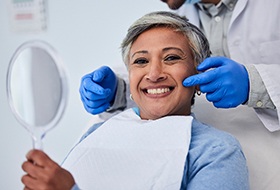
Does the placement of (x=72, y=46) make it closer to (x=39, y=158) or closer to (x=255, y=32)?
(x=255, y=32)

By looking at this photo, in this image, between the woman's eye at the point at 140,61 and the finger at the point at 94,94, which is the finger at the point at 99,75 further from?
the woman's eye at the point at 140,61

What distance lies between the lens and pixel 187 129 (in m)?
1.08

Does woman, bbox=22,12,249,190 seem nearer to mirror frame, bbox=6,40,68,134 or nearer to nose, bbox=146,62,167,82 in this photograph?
nose, bbox=146,62,167,82

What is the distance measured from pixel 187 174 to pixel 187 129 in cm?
12

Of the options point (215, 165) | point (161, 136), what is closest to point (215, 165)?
point (215, 165)

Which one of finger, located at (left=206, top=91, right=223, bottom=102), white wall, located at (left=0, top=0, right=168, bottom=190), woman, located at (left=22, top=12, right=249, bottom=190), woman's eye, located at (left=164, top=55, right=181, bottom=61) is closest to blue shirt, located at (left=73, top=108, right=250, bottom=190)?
woman, located at (left=22, top=12, right=249, bottom=190)

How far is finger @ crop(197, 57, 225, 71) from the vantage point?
1156 millimetres

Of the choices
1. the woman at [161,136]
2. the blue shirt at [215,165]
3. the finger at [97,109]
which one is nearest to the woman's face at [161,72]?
the woman at [161,136]

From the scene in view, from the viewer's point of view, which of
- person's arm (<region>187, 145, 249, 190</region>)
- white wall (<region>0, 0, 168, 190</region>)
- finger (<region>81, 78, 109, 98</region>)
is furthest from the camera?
white wall (<region>0, 0, 168, 190</region>)

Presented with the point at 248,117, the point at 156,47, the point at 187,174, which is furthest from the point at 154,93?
the point at 248,117

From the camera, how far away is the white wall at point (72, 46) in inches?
80.0

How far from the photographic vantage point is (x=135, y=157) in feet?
3.40

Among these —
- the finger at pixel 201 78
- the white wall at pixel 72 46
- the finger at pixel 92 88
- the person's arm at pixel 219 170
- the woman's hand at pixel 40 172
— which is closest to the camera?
the woman's hand at pixel 40 172

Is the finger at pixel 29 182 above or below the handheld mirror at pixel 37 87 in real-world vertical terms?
below
